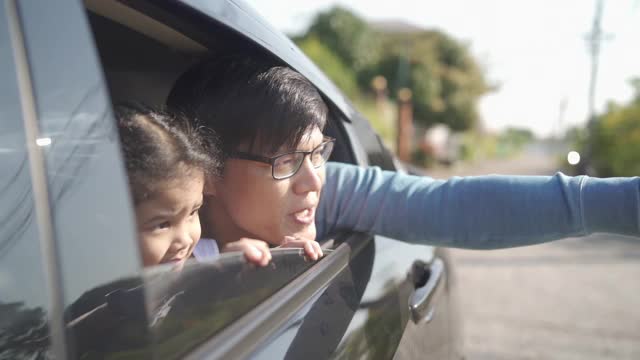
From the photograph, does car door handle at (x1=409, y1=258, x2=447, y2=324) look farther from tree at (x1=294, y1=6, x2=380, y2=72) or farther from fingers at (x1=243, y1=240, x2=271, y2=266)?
tree at (x1=294, y1=6, x2=380, y2=72)

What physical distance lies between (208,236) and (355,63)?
27.7m

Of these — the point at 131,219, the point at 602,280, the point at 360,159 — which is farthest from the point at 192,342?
the point at 602,280

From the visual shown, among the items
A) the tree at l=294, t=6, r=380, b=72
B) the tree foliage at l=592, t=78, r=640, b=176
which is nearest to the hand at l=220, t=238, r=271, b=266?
the tree foliage at l=592, t=78, r=640, b=176

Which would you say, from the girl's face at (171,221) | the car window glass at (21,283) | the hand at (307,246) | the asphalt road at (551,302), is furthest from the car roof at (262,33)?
the asphalt road at (551,302)

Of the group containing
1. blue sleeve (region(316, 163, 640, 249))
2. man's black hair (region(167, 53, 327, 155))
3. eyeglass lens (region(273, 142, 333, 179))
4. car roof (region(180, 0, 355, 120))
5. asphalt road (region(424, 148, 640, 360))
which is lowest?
asphalt road (region(424, 148, 640, 360))

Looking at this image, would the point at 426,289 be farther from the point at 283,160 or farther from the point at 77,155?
the point at 77,155

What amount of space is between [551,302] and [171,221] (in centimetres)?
439

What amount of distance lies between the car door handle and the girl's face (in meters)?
0.70

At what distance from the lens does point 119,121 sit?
3.36 ft

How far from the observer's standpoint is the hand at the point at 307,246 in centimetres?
134

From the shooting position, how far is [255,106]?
1388 millimetres

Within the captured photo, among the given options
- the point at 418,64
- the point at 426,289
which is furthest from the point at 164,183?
the point at 418,64

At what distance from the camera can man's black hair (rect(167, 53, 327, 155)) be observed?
138 centimetres

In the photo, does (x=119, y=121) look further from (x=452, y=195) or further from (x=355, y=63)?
(x=355, y=63)
